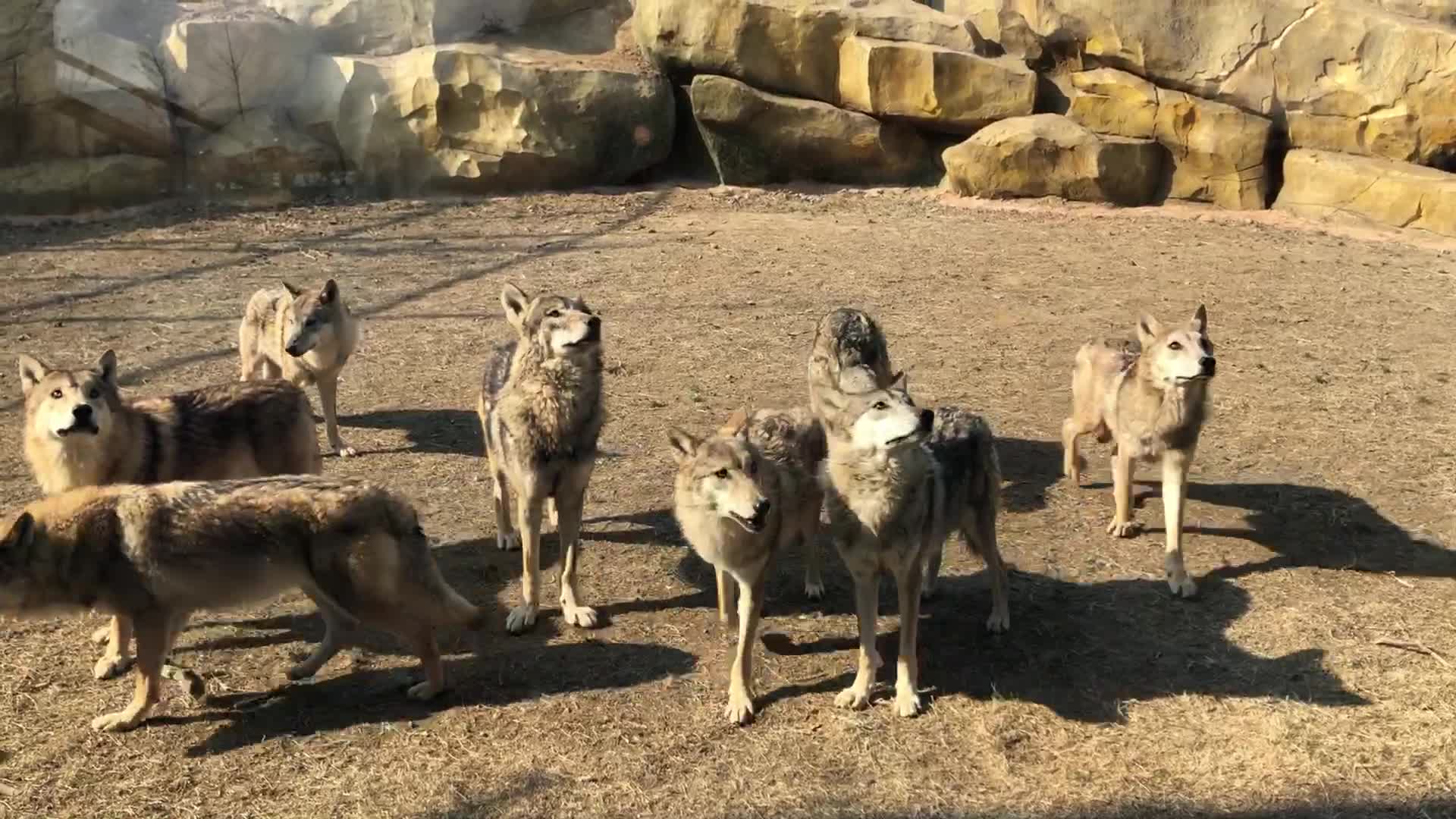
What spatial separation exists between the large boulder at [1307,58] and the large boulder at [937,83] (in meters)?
1.01

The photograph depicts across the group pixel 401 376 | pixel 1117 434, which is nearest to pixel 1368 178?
pixel 1117 434

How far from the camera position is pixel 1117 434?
677 cm

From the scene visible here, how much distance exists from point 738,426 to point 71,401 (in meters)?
3.13

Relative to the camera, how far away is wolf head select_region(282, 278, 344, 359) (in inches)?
323

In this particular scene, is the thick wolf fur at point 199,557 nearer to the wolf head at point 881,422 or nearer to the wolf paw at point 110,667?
the wolf paw at point 110,667

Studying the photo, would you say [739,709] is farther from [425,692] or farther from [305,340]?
[305,340]

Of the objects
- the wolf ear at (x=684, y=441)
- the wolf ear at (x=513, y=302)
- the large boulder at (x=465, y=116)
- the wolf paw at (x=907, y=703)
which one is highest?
the large boulder at (x=465, y=116)

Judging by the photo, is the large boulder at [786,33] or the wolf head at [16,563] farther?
the large boulder at [786,33]

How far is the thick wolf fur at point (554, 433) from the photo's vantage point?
227 inches

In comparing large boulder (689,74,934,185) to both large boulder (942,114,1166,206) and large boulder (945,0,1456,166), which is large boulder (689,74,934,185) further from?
large boulder (945,0,1456,166)

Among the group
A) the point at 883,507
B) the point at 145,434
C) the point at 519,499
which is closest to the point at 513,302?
the point at 519,499

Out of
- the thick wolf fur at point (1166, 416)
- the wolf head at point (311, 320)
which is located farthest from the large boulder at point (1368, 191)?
the wolf head at point (311, 320)

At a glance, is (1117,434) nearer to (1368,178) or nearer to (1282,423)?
(1282,423)

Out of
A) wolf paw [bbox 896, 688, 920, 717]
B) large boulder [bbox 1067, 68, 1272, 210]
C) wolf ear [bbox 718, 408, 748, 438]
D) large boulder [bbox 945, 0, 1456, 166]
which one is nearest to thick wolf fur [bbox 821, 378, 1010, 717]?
wolf paw [bbox 896, 688, 920, 717]
